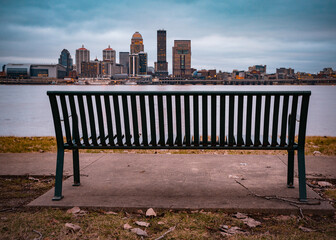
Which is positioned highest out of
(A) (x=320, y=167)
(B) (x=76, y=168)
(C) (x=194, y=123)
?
(C) (x=194, y=123)

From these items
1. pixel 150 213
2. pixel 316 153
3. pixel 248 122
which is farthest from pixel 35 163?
pixel 316 153

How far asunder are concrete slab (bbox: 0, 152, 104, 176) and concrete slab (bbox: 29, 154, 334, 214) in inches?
11.5

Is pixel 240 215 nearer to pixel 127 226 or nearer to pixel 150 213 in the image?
pixel 150 213

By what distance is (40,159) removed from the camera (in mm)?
6148

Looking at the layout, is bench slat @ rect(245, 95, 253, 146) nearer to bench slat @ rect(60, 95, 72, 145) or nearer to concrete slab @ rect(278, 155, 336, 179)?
concrete slab @ rect(278, 155, 336, 179)

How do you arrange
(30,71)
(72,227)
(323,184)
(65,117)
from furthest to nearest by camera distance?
(30,71)
(323,184)
(65,117)
(72,227)

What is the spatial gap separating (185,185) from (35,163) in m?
2.83

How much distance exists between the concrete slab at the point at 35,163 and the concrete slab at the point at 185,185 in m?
0.29

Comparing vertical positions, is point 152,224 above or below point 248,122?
below

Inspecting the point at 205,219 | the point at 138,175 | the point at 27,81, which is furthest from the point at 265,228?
the point at 27,81

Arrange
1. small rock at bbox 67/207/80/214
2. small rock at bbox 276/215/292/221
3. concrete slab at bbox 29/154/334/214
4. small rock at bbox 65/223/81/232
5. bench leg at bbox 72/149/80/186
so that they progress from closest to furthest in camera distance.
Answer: small rock at bbox 65/223/81/232 < small rock at bbox 276/215/292/221 < small rock at bbox 67/207/80/214 < concrete slab at bbox 29/154/334/214 < bench leg at bbox 72/149/80/186

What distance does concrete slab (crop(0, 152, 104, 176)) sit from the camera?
17.3 ft

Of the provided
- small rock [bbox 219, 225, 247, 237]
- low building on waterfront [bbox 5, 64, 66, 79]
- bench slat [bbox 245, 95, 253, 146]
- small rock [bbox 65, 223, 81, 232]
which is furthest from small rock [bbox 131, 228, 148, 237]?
low building on waterfront [bbox 5, 64, 66, 79]

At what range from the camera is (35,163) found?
5.84 m
